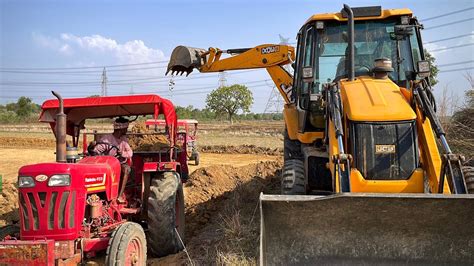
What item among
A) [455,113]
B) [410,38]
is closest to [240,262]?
[410,38]

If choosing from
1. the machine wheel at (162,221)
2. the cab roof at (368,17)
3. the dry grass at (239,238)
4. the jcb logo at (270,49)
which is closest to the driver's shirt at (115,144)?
the machine wheel at (162,221)

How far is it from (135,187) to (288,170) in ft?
9.36

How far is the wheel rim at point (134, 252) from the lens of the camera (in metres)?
5.04

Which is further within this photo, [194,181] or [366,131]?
[194,181]

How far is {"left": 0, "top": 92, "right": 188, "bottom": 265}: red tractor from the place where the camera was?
15.9ft

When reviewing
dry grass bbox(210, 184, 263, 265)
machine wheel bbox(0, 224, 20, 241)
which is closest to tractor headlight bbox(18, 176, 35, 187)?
machine wheel bbox(0, 224, 20, 241)

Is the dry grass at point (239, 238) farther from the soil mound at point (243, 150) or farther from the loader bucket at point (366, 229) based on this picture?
the soil mound at point (243, 150)

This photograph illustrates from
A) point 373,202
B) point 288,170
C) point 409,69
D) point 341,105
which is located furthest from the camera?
point 409,69

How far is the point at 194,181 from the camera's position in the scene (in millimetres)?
10703

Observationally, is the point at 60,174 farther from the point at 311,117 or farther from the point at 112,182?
the point at 311,117

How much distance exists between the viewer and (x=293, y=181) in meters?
5.49

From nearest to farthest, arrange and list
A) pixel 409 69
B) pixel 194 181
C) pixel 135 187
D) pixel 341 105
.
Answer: pixel 341 105 < pixel 409 69 < pixel 135 187 < pixel 194 181

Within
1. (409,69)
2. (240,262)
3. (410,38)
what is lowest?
(240,262)

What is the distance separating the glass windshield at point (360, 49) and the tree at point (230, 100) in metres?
68.6
